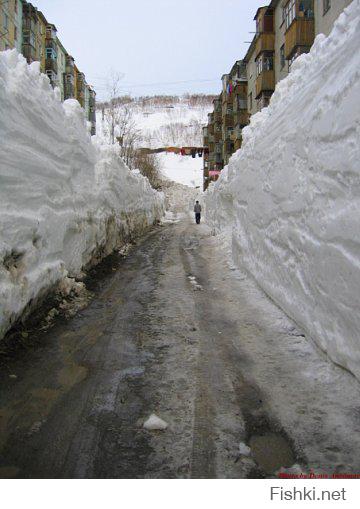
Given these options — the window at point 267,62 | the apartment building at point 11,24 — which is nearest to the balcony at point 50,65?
the apartment building at point 11,24

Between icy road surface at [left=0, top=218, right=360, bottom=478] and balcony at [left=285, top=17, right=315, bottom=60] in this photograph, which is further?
balcony at [left=285, top=17, right=315, bottom=60]

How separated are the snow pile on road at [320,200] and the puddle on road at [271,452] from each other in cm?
106

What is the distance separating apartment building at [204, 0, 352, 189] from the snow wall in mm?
10311

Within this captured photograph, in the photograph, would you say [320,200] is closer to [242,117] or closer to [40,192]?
[40,192]

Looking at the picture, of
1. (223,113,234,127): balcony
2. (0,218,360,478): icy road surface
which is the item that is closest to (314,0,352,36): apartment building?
(0,218,360,478): icy road surface

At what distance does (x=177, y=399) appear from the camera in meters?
3.63

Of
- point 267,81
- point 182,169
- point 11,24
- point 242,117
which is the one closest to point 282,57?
point 267,81

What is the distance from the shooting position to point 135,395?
12.2ft

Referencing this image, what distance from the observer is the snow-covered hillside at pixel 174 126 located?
78688mm

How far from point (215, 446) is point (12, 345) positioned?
2.66 metres

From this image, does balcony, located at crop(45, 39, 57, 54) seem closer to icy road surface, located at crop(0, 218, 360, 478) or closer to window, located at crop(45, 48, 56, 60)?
window, located at crop(45, 48, 56, 60)

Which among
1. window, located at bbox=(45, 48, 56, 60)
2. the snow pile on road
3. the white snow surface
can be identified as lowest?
the snow pile on road

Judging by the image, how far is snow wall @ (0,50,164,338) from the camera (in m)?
4.90

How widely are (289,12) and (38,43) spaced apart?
23.8 m
